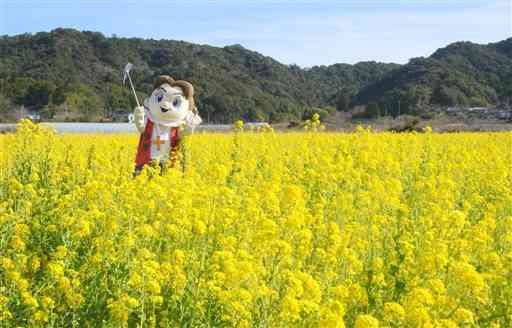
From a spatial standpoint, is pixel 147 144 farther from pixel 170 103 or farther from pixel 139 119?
pixel 170 103

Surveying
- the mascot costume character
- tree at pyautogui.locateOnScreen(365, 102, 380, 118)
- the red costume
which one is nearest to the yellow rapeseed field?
the red costume

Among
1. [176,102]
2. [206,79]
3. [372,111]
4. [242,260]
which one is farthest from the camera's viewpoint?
[206,79]

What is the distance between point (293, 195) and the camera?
4.03 m

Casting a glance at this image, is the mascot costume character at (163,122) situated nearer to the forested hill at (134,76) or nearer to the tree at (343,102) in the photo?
the forested hill at (134,76)

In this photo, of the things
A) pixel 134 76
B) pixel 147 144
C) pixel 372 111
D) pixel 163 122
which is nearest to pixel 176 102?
pixel 163 122

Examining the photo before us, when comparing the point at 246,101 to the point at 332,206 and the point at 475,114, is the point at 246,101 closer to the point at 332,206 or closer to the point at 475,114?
the point at 475,114

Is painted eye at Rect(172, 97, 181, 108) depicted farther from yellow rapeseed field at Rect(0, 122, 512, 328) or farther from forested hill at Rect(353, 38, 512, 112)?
forested hill at Rect(353, 38, 512, 112)

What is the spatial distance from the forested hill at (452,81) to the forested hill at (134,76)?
247 inches

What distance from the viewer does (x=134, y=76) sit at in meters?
39.6

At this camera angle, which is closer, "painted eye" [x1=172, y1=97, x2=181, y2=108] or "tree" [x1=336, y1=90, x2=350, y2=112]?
"painted eye" [x1=172, y1=97, x2=181, y2=108]

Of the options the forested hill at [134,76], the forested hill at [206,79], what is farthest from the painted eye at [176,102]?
the forested hill at [134,76]

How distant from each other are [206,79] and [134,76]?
18.9 ft

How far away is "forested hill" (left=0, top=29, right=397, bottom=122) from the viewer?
35.8 metres

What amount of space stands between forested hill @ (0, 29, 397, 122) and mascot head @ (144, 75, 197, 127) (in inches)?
969
